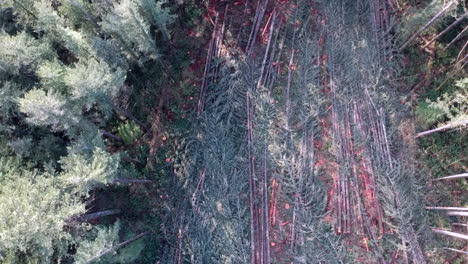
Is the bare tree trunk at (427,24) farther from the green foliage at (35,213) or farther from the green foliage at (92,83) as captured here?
the green foliage at (35,213)

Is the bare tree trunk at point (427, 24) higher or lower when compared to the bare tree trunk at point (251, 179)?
higher

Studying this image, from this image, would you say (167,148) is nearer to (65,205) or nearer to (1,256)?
(65,205)

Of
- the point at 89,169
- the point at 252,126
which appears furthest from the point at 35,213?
the point at 252,126

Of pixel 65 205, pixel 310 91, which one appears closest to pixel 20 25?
pixel 65 205

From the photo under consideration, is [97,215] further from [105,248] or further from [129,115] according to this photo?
[129,115]

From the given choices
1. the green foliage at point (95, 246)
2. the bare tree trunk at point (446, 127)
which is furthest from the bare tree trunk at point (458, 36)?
the green foliage at point (95, 246)

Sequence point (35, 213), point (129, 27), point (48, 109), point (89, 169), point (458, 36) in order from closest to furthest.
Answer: point (35, 213) < point (48, 109) < point (89, 169) < point (129, 27) < point (458, 36)

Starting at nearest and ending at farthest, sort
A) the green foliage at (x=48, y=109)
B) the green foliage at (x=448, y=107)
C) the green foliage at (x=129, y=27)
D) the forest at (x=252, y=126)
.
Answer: the green foliage at (x=48, y=109)
the green foliage at (x=129, y=27)
the forest at (x=252, y=126)
the green foliage at (x=448, y=107)

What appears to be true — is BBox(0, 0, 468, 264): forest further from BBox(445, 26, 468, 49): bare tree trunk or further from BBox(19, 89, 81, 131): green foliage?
BBox(19, 89, 81, 131): green foliage

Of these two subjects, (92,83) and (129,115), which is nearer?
(92,83)
